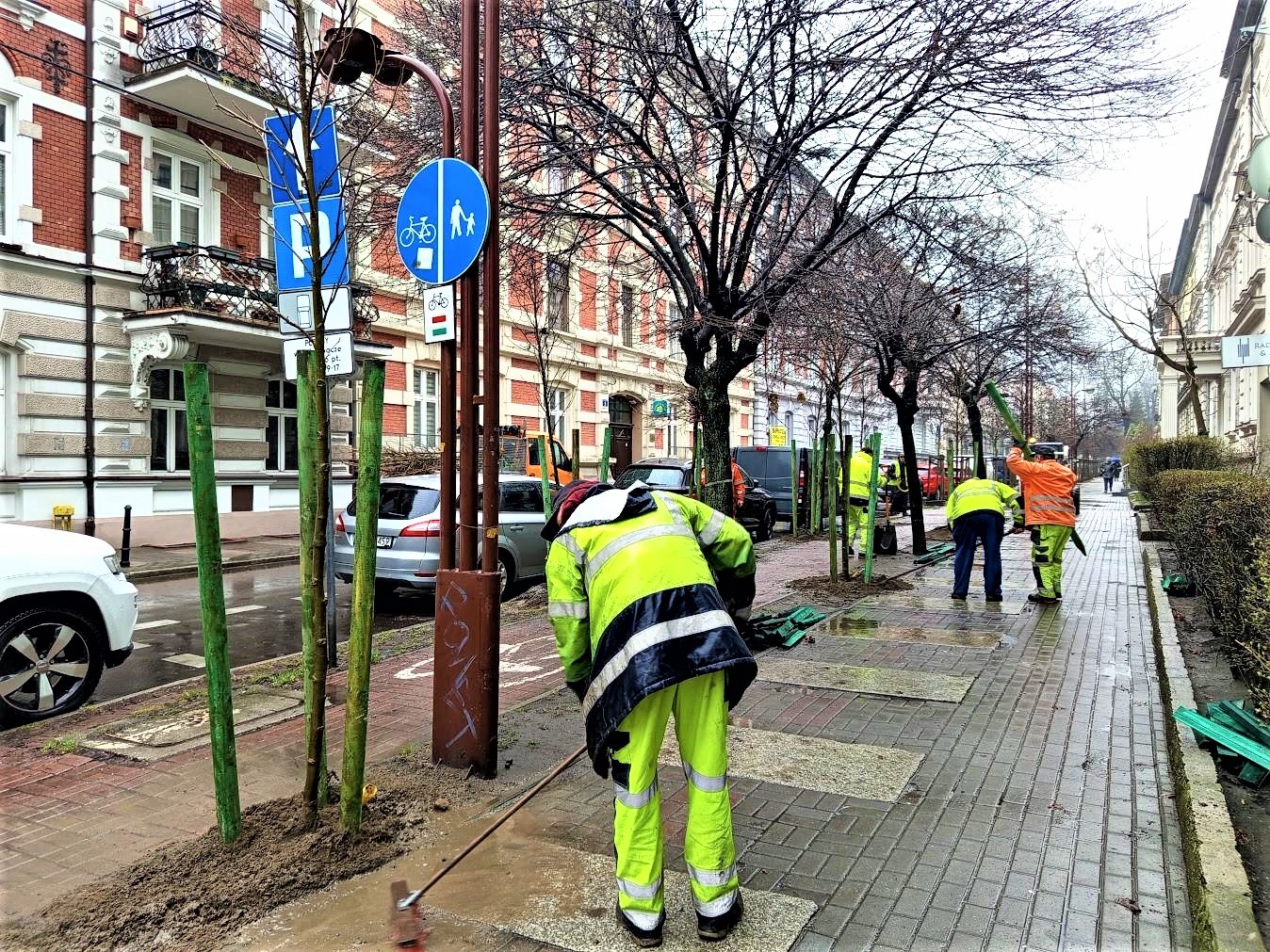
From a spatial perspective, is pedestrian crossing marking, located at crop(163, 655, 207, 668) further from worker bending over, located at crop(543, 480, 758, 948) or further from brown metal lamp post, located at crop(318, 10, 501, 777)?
worker bending over, located at crop(543, 480, 758, 948)

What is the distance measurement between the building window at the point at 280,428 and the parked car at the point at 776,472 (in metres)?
10.3

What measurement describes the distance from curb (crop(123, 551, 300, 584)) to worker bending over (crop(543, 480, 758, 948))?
33.2 ft

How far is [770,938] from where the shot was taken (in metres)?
3.03

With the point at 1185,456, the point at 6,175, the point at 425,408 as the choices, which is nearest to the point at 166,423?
the point at 6,175

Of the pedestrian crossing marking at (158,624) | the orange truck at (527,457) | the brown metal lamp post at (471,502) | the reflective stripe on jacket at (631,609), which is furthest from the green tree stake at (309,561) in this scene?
the orange truck at (527,457)

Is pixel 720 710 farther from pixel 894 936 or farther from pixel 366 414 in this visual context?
pixel 366 414

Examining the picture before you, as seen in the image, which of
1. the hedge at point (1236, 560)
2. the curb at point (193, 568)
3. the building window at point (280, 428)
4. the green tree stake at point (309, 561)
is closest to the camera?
the green tree stake at point (309, 561)

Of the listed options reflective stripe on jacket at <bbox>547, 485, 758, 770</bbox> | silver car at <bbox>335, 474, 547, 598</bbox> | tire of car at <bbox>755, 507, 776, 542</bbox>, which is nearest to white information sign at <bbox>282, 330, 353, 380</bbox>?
silver car at <bbox>335, 474, 547, 598</bbox>

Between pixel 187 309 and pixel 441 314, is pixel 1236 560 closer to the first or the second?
pixel 441 314

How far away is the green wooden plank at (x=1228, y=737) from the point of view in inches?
170

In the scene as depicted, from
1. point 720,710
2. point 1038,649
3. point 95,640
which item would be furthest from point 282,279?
point 1038,649

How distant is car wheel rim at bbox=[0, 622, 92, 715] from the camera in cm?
563

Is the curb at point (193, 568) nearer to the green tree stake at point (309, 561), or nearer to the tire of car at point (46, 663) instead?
the tire of car at point (46, 663)

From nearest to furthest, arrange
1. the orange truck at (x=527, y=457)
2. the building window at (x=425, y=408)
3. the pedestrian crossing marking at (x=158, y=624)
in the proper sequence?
the pedestrian crossing marking at (x=158, y=624), the orange truck at (x=527, y=457), the building window at (x=425, y=408)
